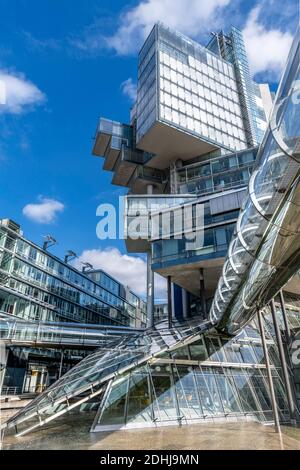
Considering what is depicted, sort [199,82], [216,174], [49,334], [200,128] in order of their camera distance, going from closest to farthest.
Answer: [49,334] → [216,174] → [200,128] → [199,82]

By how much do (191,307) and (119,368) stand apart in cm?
3013

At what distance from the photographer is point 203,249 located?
30.8 metres

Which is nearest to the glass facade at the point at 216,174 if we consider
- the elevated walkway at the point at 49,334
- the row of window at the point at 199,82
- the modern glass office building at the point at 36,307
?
the row of window at the point at 199,82

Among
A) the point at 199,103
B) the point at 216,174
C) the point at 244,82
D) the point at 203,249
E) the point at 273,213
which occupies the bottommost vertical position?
the point at 273,213

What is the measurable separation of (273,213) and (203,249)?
2495 centimetres

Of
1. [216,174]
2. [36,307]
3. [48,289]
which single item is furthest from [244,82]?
[36,307]

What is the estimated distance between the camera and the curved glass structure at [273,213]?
4609 mm

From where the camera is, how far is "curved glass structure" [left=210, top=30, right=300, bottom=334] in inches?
181

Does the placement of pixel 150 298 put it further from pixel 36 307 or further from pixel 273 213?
pixel 273 213

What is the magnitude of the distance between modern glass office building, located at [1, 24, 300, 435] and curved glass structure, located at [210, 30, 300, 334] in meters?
0.03

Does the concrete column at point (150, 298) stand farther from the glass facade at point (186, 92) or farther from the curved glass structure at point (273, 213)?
the curved glass structure at point (273, 213)

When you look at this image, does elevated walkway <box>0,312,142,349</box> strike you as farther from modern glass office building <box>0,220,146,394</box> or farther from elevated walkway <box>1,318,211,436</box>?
elevated walkway <box>1,318,211,436</box>

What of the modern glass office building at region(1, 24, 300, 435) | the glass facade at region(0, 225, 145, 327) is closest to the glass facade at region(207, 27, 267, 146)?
the modern glass office building at region(1, 24, 300, 435)

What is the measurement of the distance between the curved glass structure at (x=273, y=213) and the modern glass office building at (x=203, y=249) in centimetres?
3
